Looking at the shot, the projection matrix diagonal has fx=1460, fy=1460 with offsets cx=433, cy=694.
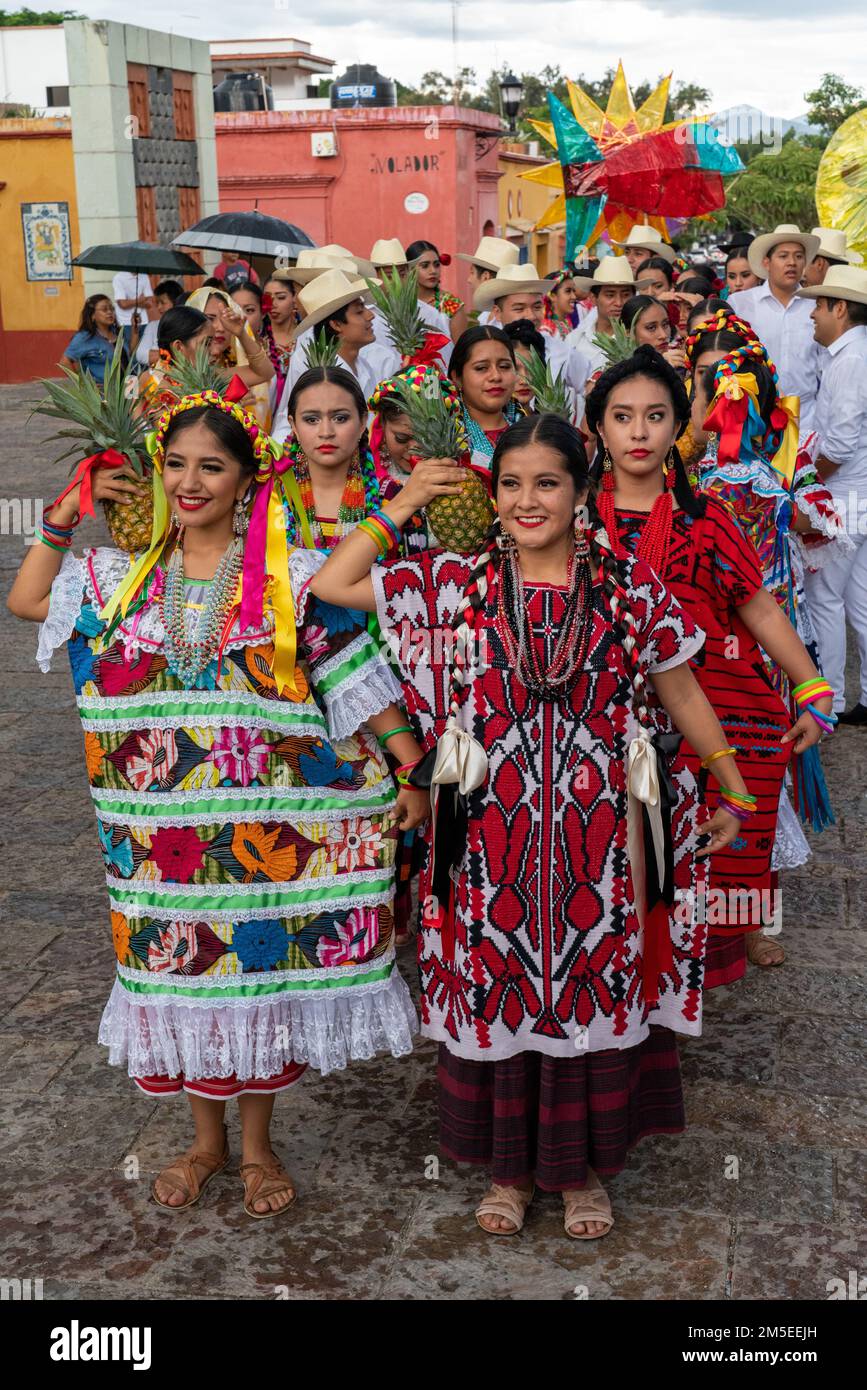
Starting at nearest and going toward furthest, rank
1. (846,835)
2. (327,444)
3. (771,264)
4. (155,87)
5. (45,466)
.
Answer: (327,444), (846,835), (771,264), (45,466), (155,87)

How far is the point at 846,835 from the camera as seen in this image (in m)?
5.59

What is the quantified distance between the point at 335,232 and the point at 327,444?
21259 mm

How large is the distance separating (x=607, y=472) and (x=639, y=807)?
1.02 metres

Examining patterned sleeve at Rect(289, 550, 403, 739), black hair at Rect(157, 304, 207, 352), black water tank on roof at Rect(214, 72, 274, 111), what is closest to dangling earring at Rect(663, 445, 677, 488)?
patterned sleeve at Rect(289, 550, 403, 739)

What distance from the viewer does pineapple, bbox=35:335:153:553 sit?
320 centimetres

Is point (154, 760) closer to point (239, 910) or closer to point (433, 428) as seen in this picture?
point (239, 910)

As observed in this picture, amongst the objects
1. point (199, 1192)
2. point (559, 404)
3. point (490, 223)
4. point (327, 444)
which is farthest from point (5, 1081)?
point (490, 223)

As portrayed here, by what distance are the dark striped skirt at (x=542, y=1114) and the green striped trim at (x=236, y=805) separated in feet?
2.01

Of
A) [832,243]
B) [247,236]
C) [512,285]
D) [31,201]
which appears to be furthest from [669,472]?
[31,201]

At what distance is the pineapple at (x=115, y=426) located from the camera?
3.20 meters

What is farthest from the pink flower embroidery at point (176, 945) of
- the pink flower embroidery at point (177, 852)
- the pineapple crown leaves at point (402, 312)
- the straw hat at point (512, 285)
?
the straw hat at point (512, 285)

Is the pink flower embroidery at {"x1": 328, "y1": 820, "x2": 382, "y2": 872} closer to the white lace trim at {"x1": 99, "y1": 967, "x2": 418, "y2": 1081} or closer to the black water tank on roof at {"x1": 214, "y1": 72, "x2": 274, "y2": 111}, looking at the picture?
the white lace trim at {"x1": 99, "y1": 967, "x2": 418, "y2": 1081}
